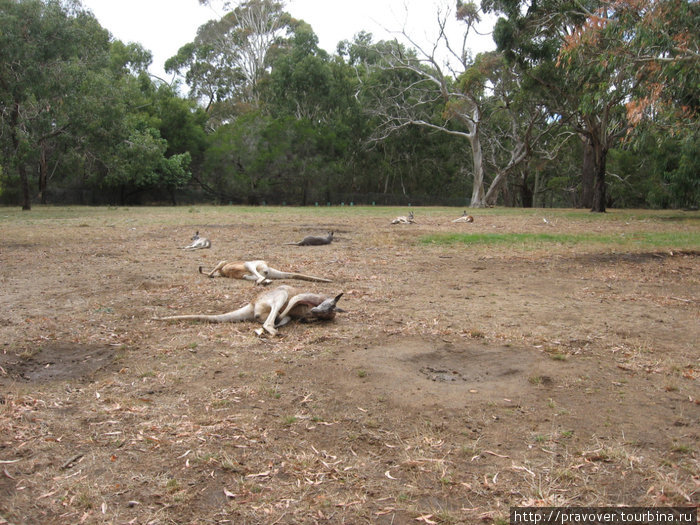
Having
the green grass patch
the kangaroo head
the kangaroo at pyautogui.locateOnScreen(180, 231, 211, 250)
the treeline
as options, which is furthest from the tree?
the kangaroo head

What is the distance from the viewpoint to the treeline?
14.1 m

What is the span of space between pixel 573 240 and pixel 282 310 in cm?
849

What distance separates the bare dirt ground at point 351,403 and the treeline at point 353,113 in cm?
765

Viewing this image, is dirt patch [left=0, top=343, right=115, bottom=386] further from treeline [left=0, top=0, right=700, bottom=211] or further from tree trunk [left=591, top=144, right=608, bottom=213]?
tree trunk [left=591, top=144, right=608, bottom=213]

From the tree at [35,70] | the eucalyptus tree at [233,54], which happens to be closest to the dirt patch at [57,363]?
the tree at [35,70]

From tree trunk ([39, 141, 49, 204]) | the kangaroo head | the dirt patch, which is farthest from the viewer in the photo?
tree trunk ([39, 141, 49, 204])

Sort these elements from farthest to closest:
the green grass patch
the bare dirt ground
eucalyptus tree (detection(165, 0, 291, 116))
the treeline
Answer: eucalyptus tree (detection(165, 0, 291, 116)), the treeline, the green grass patch, the bare dirt ground

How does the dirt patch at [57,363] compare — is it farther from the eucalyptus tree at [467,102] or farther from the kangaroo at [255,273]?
the eucalyptus tree at [467,102]

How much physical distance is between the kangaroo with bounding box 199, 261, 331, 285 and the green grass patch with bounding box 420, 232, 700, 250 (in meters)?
4.93

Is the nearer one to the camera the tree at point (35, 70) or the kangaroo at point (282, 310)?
the kangaroo at point (282, 310)

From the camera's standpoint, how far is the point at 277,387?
144 inches

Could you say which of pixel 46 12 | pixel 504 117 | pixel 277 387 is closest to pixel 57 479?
pixel 277 387

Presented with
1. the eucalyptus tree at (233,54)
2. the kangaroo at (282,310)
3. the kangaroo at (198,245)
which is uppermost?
the eucalyptus tree at (233,54)

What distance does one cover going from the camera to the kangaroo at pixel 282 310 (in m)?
5.07
